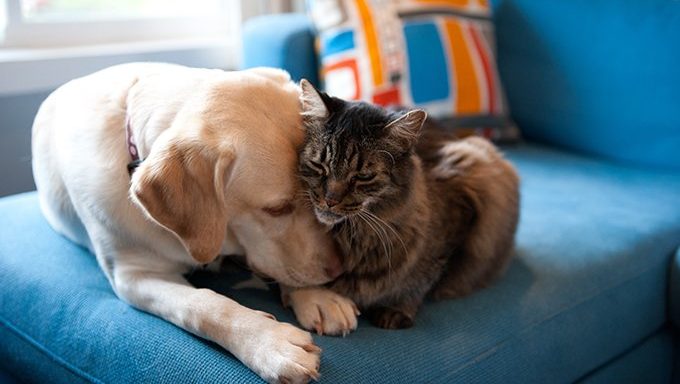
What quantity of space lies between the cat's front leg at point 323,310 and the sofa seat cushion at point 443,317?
25mm

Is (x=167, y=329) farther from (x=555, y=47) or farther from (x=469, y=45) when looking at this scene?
(x=555, y=47)

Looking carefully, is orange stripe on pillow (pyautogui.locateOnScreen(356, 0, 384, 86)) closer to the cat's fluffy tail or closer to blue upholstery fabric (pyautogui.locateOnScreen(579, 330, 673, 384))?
the cat's fluffy tail

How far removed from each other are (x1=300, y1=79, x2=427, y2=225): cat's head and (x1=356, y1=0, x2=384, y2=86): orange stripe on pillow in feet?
3.07

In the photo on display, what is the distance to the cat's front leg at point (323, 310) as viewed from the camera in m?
1.25

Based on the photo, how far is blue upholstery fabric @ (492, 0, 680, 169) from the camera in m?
2.21

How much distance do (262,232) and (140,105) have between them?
330 millimetres

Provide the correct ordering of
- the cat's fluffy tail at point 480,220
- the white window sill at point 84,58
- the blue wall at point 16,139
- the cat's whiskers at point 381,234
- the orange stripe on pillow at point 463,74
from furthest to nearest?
the orange stripe on pillow at point 463,74, the blue wall at point 16,139, the white window sill at point 84,58, the cat's fluffy tail at point 480,220, the cat's whiskers at point 381,234

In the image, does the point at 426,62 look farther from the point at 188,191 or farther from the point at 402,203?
the point at 188,191

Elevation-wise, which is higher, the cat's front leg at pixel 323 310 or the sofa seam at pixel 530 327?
the cat's front leg at pixel 323 310

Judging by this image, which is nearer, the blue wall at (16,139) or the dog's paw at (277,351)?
the dog's paw at (277,351)

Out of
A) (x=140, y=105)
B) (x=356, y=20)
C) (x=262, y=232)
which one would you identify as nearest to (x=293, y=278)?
(x=262, y=232)

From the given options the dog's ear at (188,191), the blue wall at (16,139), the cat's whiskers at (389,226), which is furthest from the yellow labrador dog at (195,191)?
the blue wall at (16,139)

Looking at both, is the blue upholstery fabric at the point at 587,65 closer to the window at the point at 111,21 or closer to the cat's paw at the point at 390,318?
the window at the point at 111,21

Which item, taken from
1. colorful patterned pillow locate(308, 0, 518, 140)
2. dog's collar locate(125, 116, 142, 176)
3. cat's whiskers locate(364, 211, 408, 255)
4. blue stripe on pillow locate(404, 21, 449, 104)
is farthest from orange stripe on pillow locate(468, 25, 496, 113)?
dog's collar locate(125, 116, 142, 176)
